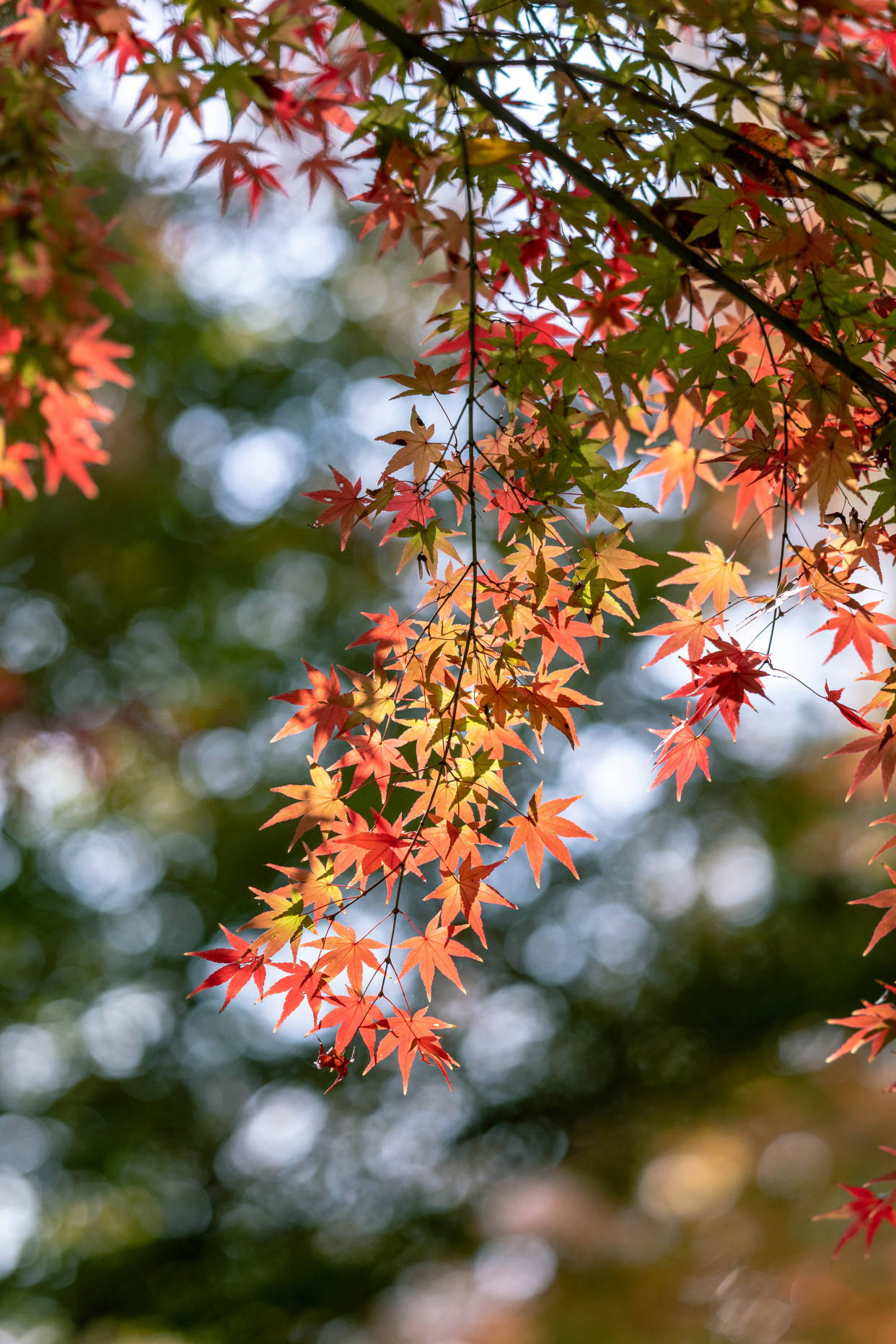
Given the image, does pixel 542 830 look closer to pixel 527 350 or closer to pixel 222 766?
pixel 527 350

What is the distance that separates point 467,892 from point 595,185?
694 millimetres

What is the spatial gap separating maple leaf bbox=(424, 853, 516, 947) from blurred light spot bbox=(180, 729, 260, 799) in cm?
308

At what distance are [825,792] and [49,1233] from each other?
3943 mm

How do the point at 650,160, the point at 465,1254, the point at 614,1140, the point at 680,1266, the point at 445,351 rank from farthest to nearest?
the point at 614,1140, the point at 465,1254, the point at 680,1266, the point at 445,351, the point at 650,160

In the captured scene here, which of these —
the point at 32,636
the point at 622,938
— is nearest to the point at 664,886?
the point at 622,938

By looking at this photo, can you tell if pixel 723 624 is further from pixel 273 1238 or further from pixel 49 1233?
pixel 49 1233

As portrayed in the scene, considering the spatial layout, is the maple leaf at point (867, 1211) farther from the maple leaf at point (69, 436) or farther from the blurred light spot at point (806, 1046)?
the blurred light spot at point (806, 1046)

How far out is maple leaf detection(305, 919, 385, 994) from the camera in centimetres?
96

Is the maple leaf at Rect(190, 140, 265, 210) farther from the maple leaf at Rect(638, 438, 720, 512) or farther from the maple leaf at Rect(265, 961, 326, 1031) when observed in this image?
the maple leaf at Rect(265, 961, 326, 1031)

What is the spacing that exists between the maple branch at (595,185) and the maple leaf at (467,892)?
582 mm

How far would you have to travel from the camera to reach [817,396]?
0.89m

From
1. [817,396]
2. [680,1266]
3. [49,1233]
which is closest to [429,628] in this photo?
[817,396]

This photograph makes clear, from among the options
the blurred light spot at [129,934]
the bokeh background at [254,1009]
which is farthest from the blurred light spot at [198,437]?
the blurred light spot at [129,934]

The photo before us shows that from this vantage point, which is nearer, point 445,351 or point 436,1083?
point 445,351
